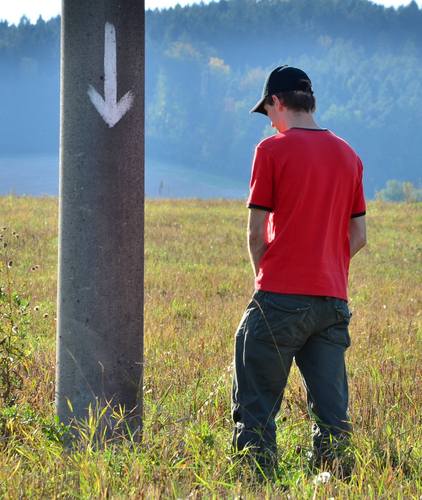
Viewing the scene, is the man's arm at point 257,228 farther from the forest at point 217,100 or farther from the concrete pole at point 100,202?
the forest at point 217,100

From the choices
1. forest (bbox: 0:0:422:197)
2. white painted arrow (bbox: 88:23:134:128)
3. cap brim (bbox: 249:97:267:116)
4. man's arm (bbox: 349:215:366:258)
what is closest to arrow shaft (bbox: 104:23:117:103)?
white painted arrow (bbox: 88:23:134:128)

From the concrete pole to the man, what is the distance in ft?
1.80

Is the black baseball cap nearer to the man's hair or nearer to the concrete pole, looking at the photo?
the man's hair

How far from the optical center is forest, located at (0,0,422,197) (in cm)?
15100

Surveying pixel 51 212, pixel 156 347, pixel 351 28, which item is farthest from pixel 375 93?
pixel 156 347

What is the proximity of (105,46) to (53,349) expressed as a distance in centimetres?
288

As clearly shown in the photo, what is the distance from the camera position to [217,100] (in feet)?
527

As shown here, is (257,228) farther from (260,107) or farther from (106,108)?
(106,108)

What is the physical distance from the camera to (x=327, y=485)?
10.8 ft

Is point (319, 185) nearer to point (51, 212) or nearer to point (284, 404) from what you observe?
point (284, 404)

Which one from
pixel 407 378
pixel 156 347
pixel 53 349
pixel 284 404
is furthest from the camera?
pixel 156 347

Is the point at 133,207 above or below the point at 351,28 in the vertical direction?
below

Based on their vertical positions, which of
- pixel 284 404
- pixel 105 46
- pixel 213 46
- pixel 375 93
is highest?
pixel 213 46

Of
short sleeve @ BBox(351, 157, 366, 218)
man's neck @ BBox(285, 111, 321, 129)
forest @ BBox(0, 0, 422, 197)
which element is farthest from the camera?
forest @ BBox(0, 0, 422, 197)
